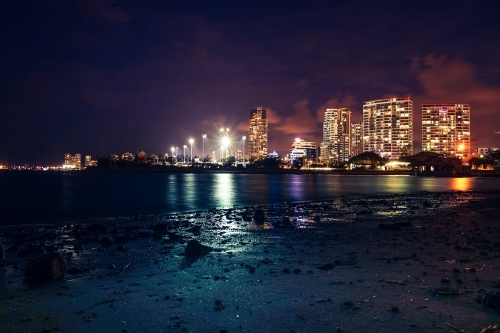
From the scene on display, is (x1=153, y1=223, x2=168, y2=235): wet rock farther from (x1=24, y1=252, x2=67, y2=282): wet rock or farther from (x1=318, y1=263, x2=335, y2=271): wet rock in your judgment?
(x1=318, y1=263, x2=335, y2=271): wet rock

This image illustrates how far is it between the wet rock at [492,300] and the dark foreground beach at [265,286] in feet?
0.23

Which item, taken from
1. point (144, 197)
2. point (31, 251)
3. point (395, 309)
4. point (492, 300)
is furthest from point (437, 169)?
point (395, 309)

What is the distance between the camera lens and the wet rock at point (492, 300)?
258 inches

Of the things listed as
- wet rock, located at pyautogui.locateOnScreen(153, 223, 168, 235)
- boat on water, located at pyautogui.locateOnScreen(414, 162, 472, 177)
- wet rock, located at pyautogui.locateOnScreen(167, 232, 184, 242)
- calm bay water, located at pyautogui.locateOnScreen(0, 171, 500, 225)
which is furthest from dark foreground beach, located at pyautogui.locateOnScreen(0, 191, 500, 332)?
boat on water, located at pyautogui.locateOnScreen(414, 162, 472, 177)

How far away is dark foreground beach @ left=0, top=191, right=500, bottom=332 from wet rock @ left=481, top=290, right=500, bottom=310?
7 centimetres

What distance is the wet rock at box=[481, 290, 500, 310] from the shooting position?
258 inches

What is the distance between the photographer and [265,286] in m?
8.25

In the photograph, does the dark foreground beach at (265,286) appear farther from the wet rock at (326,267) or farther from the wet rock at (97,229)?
the wet rock at (97,229)

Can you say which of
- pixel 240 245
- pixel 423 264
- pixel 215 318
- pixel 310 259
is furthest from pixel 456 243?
pixel 215 318

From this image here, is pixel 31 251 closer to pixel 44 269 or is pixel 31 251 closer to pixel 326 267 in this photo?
pixel 44 269

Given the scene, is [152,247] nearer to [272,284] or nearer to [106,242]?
[106,242]

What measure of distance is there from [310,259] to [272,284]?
2.64 meters

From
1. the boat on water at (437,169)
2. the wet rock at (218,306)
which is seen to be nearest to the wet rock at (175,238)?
the wet rock at (218,306)

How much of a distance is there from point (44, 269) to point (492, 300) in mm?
8942
